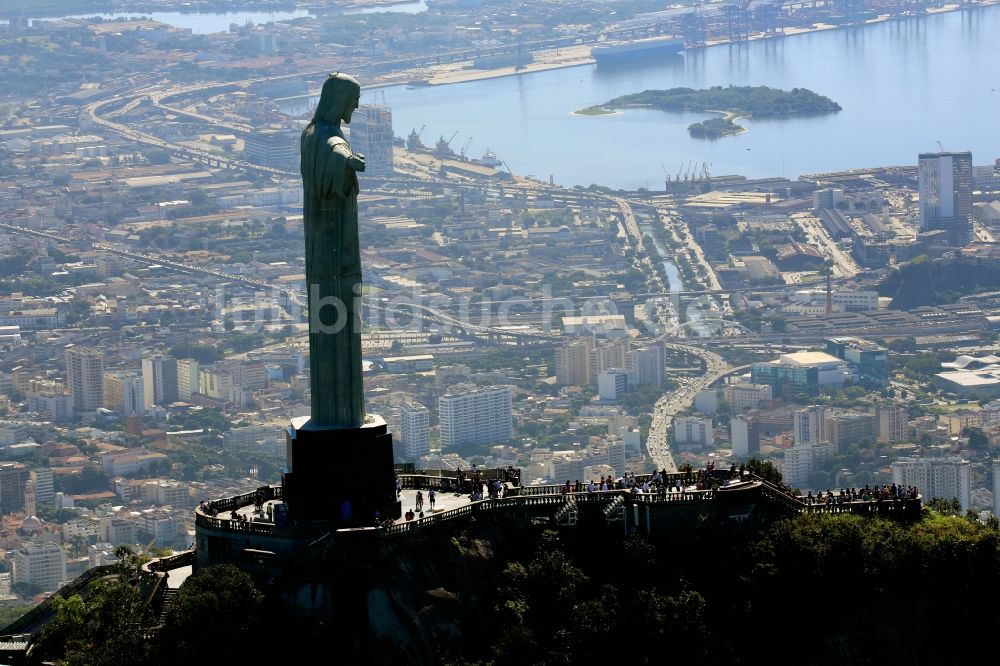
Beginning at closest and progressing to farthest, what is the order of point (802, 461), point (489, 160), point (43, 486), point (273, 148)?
point (802, 461), point (43, 486), point (273, 148), point (489, 160)

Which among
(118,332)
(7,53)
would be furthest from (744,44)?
(118,332)

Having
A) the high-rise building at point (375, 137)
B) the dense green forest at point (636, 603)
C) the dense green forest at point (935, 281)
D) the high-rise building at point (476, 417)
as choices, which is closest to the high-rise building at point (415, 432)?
the high-rise building at point (476, 417)

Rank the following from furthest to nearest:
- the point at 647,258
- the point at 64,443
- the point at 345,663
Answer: the point at 647,258
the point at 64,443
the point at 345,663

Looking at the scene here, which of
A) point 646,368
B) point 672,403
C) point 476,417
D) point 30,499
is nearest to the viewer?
point 30,499

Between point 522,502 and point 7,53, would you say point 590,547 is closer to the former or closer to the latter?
point 522,502

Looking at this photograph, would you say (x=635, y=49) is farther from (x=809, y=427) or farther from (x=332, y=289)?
(x=332, y=289)

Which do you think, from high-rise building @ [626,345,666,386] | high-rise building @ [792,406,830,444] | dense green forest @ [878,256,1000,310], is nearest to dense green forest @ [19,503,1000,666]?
high-rise building @ [792,406,830,444]

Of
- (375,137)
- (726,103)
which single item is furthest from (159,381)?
(726,103)
